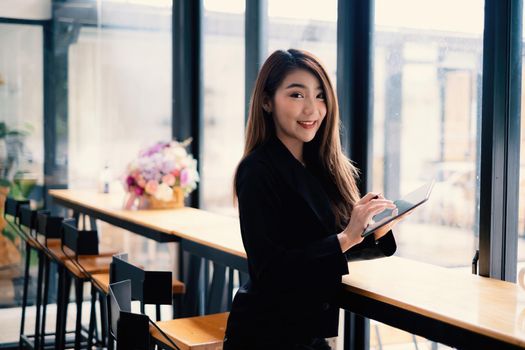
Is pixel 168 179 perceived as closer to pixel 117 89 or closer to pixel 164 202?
pixel 164 202

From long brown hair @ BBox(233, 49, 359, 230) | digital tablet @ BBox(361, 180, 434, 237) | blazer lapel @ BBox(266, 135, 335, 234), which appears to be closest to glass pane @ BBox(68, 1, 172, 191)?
long brown hair @ BBox(233, 49, 359, 230)

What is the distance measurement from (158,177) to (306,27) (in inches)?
49.7

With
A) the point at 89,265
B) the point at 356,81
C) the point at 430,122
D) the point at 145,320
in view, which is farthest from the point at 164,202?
the point at 145,320

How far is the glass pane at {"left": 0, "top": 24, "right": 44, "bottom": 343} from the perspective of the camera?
4.98m

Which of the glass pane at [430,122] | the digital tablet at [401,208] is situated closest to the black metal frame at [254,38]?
the glass pane at [430,122]

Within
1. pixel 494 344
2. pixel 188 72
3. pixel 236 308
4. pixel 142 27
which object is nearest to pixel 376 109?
pixel 236 308

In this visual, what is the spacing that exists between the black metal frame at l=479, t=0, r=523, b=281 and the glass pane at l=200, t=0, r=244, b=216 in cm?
215

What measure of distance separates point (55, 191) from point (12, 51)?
38.6 inches

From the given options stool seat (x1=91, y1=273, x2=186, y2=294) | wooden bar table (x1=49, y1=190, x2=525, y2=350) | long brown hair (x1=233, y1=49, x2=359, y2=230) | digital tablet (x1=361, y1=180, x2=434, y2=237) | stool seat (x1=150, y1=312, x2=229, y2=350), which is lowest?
stool seat (x1=150, y1=312, x2=229, y2=350)

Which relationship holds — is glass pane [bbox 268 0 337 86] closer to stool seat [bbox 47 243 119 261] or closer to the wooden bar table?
the wooden bar table

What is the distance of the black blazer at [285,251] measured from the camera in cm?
186

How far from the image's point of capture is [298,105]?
2.08 metres

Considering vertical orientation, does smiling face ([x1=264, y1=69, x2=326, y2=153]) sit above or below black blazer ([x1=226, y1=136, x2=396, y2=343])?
above

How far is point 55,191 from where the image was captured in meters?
5.01
